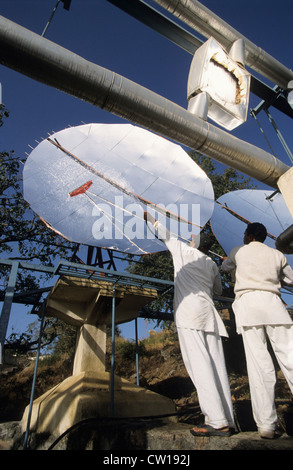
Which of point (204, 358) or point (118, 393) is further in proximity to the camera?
point (118, 393)

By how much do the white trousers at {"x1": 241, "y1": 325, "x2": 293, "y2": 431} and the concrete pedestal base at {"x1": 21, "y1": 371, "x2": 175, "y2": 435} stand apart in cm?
404

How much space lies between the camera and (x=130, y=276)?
702cm

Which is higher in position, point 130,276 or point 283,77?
point 283,77

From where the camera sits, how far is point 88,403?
589 centimetres

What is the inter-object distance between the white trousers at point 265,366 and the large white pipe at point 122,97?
2278 millimetres

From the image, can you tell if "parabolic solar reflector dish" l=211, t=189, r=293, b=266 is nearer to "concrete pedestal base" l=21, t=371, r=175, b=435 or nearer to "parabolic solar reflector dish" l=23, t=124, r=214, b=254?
"parabolic solar reflector dish" l=23, t=124, r=214, b=254

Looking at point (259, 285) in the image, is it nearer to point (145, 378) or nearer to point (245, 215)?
point (245, 215)

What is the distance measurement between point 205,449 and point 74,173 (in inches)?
267

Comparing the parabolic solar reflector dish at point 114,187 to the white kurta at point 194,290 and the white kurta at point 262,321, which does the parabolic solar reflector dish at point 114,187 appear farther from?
the white kurta at point 262,321

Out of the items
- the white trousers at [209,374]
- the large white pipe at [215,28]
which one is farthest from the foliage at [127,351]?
the large white pipe at [215,28]

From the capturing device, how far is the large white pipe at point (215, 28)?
533 cm
